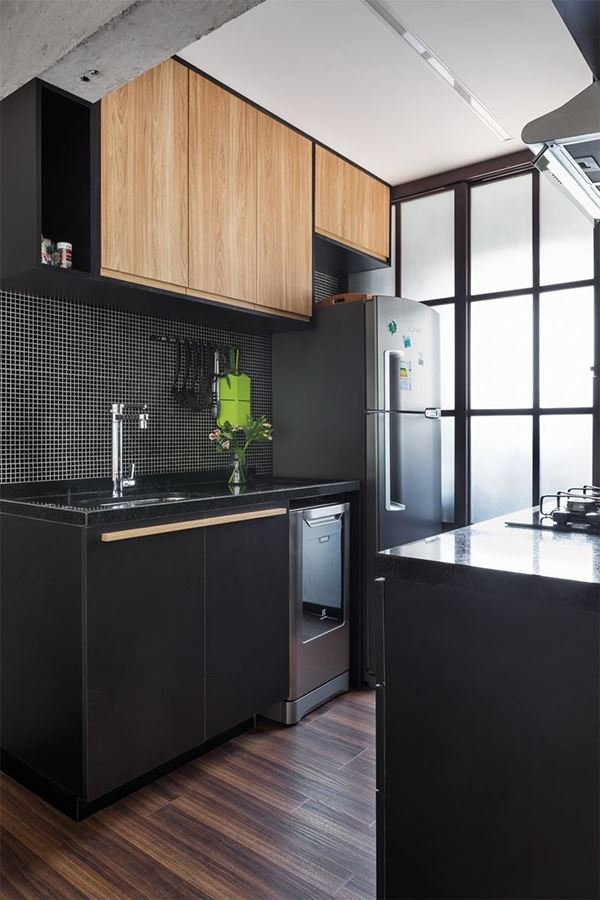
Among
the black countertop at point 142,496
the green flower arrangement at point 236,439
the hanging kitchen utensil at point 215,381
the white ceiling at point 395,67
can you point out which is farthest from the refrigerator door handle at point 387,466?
the white ceiling at point 395,67

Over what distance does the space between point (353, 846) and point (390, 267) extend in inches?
122

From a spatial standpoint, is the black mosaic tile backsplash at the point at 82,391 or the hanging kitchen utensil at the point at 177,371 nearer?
the black mosaic tile backsplash at the point at 82,391

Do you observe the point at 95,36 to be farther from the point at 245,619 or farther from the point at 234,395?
the point at 245,619

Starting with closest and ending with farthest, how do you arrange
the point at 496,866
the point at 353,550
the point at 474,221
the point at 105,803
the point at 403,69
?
the point at 496,866, the point at 105,803, the point at 403,69, the point at 353,550, the point at 474,221

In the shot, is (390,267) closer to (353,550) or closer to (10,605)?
(353,550)

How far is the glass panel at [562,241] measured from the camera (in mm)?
3146

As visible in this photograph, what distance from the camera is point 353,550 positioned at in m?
2.97

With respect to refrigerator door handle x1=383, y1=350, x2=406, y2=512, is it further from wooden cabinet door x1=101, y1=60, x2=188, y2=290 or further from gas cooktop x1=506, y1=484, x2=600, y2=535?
gas cooktop x1=506, y1=484, x2=600, y2=535

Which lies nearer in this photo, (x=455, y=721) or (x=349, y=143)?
(x=455, y=721)

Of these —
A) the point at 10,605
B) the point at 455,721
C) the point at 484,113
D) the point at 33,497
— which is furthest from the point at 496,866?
the point at 484,113

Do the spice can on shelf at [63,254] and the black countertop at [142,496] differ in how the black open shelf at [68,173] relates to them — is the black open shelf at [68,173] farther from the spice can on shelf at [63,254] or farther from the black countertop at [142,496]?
the black countertop at [142,496]

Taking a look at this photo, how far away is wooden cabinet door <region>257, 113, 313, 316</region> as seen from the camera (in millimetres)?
2844

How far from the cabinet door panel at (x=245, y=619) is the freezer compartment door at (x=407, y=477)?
2.16 feet

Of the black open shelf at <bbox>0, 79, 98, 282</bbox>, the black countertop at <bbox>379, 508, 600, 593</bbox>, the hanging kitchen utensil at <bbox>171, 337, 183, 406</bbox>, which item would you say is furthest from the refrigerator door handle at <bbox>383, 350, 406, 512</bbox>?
the black open shelf at <bbox>0, 79, 98, 282</bbox>
